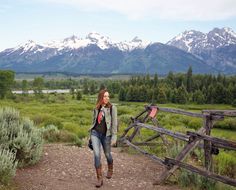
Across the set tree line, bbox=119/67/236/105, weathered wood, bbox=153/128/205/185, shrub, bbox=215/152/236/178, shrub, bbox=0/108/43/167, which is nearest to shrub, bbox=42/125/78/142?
shrub, bbox=0/108/43/167

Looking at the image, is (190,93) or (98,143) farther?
→ (190,93)

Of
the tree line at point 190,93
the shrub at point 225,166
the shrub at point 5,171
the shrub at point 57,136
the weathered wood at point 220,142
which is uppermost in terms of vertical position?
the weathered wood at point 220,142

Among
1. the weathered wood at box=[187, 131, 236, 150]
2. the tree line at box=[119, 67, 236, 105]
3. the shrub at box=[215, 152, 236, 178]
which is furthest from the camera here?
the tree line at box=[119, 67, 236, 105]

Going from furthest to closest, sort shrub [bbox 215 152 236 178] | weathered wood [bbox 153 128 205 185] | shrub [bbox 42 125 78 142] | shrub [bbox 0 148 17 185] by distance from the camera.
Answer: shrub [bbox 42 125 78 142] < shrub [bbox 215 152 236 178] < weathered wood [bbox 153 128 205 185] < shrub [bbox 0 148 17 185]

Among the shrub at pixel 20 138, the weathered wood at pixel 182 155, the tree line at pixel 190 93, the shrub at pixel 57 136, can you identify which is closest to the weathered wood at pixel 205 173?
the weathered wood at pixel 182 155

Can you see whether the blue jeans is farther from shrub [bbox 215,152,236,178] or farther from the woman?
shrub [bbox 215,152,236,178]

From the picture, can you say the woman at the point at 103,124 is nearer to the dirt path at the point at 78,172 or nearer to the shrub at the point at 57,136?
the dirt path at the point at 78,172

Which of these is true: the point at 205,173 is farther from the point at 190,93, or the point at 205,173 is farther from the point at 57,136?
the point at 190,93

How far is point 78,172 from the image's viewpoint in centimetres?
1003

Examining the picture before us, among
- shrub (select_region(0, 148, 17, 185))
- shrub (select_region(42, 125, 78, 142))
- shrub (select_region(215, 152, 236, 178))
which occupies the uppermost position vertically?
shrub (select_region(0, 148, 17, 185))

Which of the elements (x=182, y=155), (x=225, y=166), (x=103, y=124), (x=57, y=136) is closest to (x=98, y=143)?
(x=103, y=124)

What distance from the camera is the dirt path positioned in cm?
869

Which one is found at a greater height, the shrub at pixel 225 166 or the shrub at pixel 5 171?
the shrub at pixel 5 171

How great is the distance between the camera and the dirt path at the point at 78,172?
8.69m
